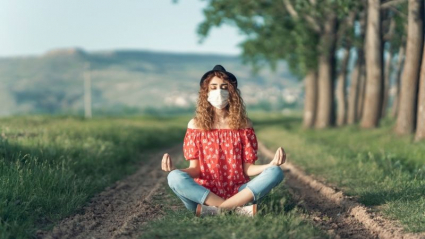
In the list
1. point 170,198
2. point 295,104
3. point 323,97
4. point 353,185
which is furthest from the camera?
point 295,104

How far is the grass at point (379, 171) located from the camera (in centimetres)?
859

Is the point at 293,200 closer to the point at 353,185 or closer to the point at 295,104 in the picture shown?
the point at 353,185

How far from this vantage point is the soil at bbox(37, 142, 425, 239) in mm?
7441

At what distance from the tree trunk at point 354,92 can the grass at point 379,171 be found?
8694 mm

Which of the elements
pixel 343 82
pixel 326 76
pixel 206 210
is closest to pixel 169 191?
pixel 206 210

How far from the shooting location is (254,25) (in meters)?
32.2

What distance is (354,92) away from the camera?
30250 mm

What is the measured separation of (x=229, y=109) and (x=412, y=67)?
12714 millimetres

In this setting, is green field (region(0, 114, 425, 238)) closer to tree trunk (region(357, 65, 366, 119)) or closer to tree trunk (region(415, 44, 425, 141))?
tree trunk (region(415, 44, 425, 141))

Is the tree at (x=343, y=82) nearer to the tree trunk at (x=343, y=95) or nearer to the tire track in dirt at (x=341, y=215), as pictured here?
the tree trunk at (x=343, y=95)

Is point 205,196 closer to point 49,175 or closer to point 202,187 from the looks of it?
point 202,187

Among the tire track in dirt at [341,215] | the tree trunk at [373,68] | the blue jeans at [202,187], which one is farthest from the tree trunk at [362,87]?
the blue jeans at [202,187]

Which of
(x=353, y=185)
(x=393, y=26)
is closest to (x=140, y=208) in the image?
(x=353, y=185)

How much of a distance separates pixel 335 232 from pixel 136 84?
433ft
